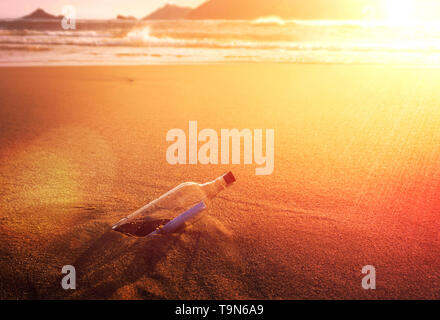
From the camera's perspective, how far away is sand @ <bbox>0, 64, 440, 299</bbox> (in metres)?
1.34

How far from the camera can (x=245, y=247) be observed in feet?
5.03

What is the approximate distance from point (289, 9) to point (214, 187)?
4620 cm

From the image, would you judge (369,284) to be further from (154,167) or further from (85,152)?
(85,152)

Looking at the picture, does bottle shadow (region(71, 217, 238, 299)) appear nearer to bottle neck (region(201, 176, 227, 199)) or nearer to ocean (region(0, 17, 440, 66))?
bottle neck (region(201, 176, 227, 199))

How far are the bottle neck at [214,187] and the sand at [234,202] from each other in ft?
0.35

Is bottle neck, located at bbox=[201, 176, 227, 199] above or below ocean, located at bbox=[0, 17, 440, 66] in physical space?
below
